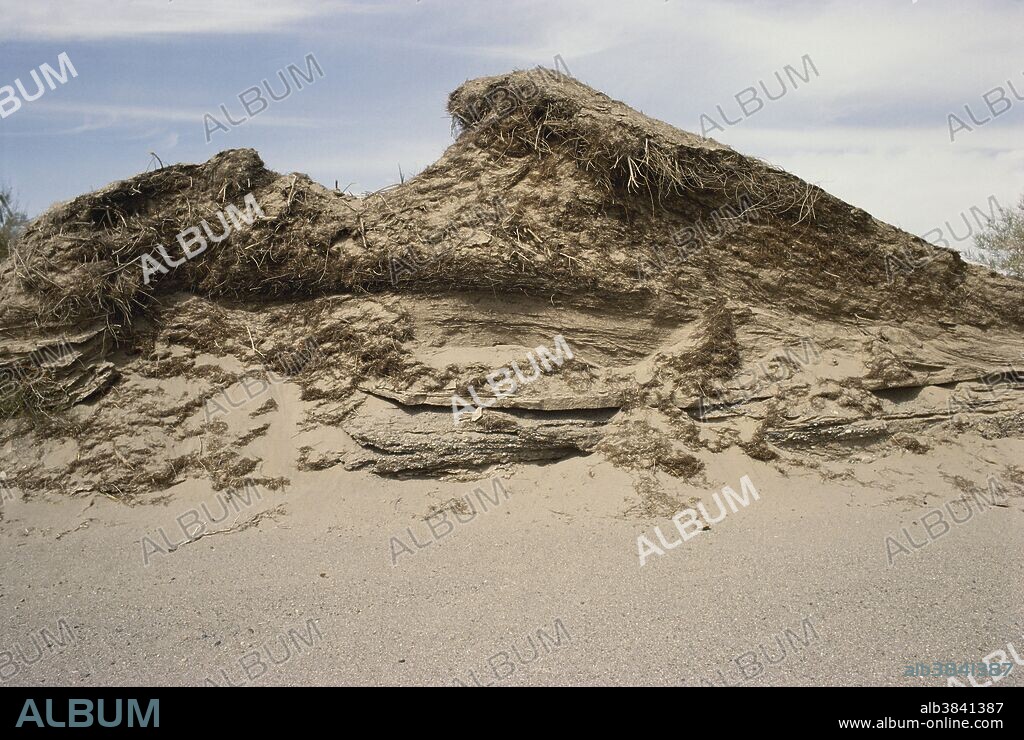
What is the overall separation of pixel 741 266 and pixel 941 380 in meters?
2.27

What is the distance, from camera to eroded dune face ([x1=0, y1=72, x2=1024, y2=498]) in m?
6.26

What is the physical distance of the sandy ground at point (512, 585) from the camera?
3.71 m

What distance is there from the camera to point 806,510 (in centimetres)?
570

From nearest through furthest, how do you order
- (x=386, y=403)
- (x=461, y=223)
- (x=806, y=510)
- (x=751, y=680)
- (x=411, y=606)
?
1. (x=751, y=680)
2. (x=411, y=606)
3. (x=806, y=510)
4. (x=386, y=403)
5. (x=461, y=223)

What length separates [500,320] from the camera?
673 cm

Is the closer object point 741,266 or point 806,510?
point 806,510

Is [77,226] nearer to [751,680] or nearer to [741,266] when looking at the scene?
[741,266]

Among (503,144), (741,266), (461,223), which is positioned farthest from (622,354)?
(503,144)

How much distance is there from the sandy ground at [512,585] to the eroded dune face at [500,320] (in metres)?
0.37

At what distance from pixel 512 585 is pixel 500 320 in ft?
9.35

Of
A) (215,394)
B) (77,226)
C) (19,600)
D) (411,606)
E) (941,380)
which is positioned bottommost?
(941,380)

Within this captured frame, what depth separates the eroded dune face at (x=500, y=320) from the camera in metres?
6.26

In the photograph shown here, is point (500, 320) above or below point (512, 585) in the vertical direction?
above

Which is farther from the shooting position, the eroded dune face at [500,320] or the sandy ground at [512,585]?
the eroded dune face at [500,320]
